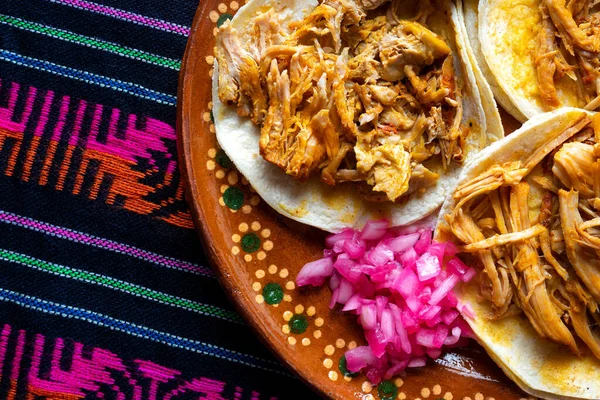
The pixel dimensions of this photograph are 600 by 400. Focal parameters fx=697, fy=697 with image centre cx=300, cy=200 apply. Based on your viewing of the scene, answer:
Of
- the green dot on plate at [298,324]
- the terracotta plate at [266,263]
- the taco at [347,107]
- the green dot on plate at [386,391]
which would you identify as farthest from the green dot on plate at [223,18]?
the green dot on plate at [386,391]

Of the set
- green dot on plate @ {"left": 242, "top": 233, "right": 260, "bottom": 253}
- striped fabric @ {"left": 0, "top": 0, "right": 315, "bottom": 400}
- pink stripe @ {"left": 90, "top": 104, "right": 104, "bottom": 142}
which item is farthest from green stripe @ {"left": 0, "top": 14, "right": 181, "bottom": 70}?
green dot on plate @ {"left": 242, "top": 233, "right": 260, "bottom": 253}

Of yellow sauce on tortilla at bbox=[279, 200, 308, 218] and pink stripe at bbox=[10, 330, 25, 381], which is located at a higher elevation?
yellow sauce on tortilla at bbox=[279, 200, 308, 218]

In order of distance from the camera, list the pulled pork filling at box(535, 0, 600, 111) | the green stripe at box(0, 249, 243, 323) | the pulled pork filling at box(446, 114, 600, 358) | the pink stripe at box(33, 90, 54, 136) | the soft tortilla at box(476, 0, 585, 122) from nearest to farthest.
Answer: the pulled pork filling at box(446, 114, 600, 358), the pulled pork filling at box(535, 0, 600, 111), the soft tortilla at box(476, 0, 585, 122), the green stripe at box(0, 249, 243, 323), the pink stripe at box(33, 90, 54, 136)

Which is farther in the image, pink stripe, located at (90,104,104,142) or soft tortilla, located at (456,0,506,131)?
pink stripe, located at (90,104,104,142)

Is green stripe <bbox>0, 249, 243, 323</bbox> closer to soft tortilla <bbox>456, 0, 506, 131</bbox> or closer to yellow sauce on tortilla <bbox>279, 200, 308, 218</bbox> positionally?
yellow sauce on tortilla <bbox>279, 200, 308, 218</bbox>

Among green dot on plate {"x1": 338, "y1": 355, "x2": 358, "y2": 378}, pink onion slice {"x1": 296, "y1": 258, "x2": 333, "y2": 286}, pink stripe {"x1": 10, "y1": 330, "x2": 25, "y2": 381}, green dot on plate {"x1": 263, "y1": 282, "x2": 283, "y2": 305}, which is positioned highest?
pink onion slice {"x1": 296, "y1": 258, "x2": 333, "y2": 286}

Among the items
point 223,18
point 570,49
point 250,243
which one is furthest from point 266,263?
point 570,49
